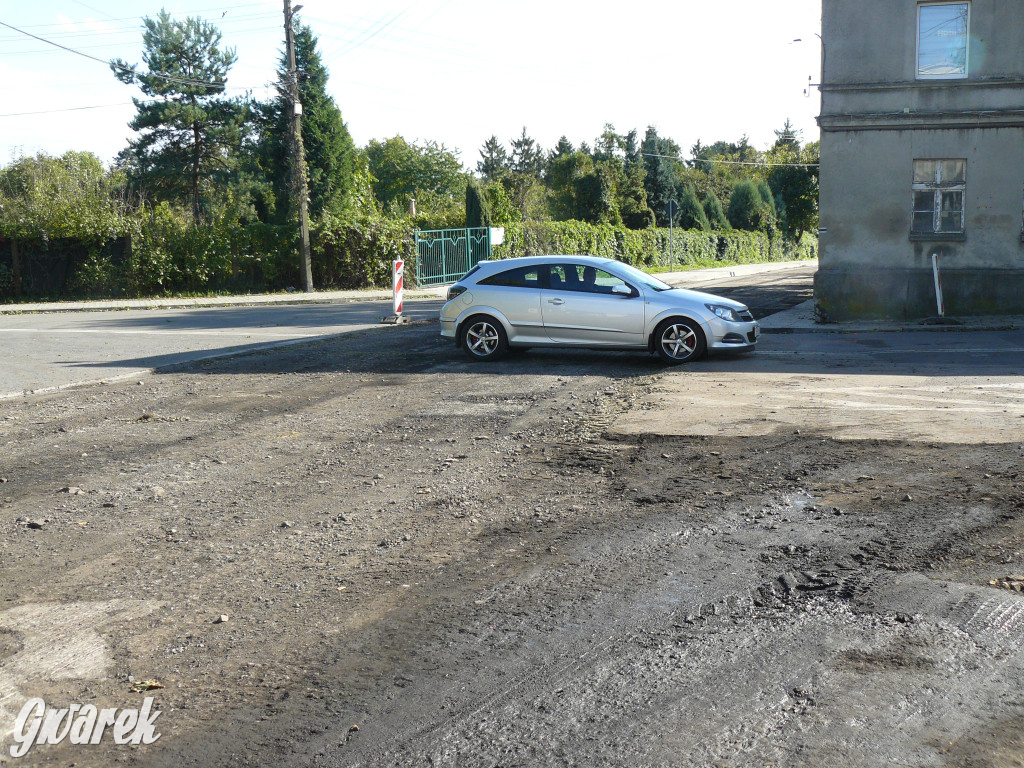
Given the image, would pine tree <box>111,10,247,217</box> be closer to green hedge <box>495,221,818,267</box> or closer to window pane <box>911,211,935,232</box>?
green hedge <box>495,221,818,267</box>

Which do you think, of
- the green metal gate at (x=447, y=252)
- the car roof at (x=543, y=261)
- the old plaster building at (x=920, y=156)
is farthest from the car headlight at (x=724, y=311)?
the green metal gate at (x=447, y=252)

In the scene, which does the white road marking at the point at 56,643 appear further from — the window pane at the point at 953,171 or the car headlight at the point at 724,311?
the window pane at the point at 953,171

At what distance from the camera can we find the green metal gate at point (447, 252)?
3391 centimetres

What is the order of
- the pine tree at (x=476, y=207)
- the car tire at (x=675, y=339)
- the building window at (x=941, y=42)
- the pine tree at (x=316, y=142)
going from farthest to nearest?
the pine tree at (x=316, y=142), the pine tree at (x=476, y=207), the building window at (x=941, y=42), the car tire at (x=675, y=339)

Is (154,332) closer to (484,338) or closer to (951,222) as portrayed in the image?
(484,338)

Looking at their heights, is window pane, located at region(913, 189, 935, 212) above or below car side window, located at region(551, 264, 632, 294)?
above

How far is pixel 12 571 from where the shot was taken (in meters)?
5.16

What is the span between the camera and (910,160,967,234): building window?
19.0 meters

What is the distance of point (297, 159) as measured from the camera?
32.1 metres

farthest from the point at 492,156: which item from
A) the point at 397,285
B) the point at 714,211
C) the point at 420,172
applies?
the point at 397,285

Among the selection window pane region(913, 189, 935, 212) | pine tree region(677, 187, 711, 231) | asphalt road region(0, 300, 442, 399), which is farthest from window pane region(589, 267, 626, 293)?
pine tree region(677, 187, 711, 231)

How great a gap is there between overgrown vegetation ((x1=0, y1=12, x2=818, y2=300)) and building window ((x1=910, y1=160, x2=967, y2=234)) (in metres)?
18.6

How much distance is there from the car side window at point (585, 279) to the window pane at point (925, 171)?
9.36 meters

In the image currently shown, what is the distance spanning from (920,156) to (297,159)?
2055 cm
